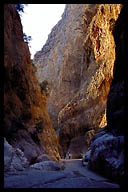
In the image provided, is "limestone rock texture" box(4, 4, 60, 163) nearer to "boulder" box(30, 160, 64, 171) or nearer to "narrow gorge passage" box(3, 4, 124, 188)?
"narrow gorge passage" box(3, 4, 124, 188)

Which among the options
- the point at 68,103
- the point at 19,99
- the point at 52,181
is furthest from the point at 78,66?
the point at 52,181

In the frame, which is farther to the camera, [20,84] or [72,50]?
[72,50]

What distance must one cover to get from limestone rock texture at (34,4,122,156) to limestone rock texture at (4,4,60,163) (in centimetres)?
1115

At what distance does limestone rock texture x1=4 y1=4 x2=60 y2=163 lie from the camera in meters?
7.25

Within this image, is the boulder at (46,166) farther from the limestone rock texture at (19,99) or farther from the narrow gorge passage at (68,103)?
the limestone rock texture at (19,99)

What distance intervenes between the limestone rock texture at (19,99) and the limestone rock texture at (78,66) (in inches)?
439

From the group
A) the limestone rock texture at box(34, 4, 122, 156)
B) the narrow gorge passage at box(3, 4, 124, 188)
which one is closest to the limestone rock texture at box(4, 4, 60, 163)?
the narrow gorge passage at box(3, 4, 124, 188)

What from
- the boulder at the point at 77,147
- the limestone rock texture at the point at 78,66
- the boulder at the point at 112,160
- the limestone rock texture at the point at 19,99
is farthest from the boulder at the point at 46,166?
the limestone rock texture at the point at 78,66

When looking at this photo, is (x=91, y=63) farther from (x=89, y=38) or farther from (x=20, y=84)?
(x=20, y=84)

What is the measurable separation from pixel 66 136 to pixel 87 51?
14.1 metres

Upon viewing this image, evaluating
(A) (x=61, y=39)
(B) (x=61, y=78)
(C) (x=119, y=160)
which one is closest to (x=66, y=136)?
(B) (x=61, y=78)

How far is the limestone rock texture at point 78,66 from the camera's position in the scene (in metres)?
20.6

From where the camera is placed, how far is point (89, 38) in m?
26.8
